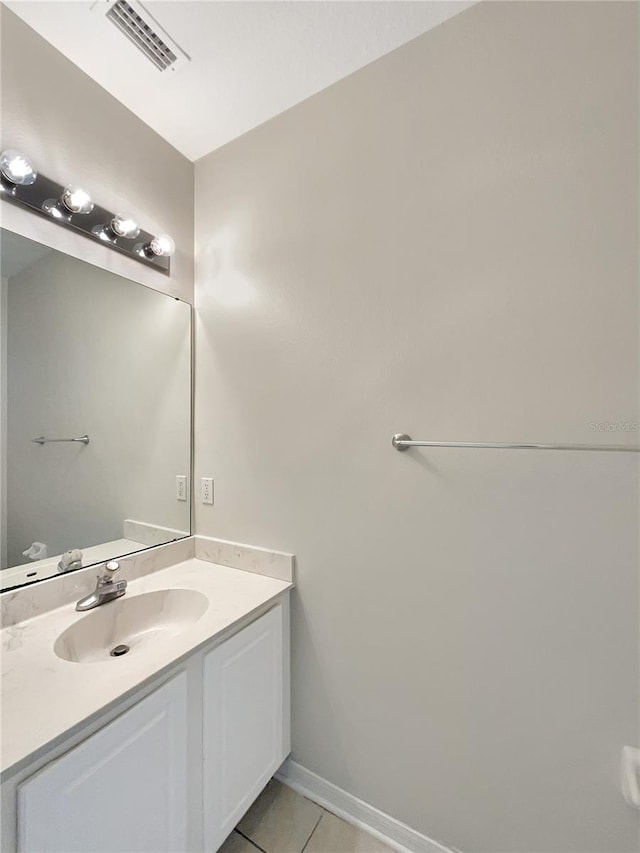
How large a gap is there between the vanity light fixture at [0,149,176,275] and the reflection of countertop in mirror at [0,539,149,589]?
1.13 meters

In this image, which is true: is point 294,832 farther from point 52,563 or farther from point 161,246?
point 161,246

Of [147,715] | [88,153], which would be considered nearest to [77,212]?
[88,153]

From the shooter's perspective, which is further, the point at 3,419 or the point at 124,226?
the point at 124,226

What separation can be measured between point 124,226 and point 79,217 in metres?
0.15


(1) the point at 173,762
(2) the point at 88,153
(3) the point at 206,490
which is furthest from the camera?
(3) the point at 206,490

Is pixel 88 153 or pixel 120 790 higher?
pixel 88 153

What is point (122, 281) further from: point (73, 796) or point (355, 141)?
point (73, 796)

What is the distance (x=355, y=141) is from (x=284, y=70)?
356 millimetres

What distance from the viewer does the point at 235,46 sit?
120 centimetres

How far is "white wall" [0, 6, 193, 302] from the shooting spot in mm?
1110

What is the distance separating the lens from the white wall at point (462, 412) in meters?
0.92

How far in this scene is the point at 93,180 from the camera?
1318 millimetres

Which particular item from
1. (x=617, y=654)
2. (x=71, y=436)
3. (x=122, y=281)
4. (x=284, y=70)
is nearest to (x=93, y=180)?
(x=122, y=281)

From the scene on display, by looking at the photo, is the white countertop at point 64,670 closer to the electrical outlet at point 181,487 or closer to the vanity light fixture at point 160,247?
the electrical outlet at point 181,487
